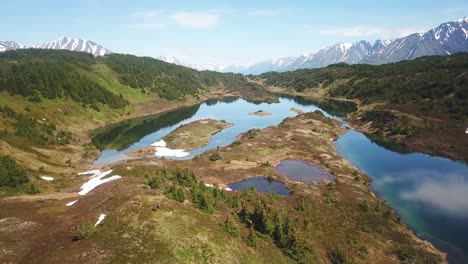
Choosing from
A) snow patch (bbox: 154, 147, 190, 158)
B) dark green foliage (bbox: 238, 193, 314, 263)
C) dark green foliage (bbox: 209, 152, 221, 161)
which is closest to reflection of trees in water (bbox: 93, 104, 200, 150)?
snow patch (bbox: 154, 147, 190, 158)

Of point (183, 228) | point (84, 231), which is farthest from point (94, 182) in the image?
point (183, 228)

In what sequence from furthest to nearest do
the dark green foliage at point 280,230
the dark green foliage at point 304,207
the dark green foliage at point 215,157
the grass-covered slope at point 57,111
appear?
1. the dark green foliage at point 215,157
2. the grass-covered slope at point 57,111
3. the dark green foliage at point 304,207
4. the dark green foliage at point 280,230

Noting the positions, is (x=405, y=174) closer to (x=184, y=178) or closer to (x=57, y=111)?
(x=184, y=178)

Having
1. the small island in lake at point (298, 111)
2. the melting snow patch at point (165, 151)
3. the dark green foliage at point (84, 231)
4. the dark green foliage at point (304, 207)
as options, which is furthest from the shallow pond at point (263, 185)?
the small island in lake at point (298, 111)

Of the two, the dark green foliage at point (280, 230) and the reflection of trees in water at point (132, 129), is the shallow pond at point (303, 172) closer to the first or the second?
the dark green foliage at point (280, 230)

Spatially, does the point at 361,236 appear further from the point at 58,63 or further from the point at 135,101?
the point at 58,63

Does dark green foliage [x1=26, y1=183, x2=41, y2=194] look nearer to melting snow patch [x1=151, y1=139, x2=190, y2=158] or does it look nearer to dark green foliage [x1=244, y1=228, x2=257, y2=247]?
dark green foliage [x1=244, y1=228, x2=257, y2=247]

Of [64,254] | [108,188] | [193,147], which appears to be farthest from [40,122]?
[64,254]
